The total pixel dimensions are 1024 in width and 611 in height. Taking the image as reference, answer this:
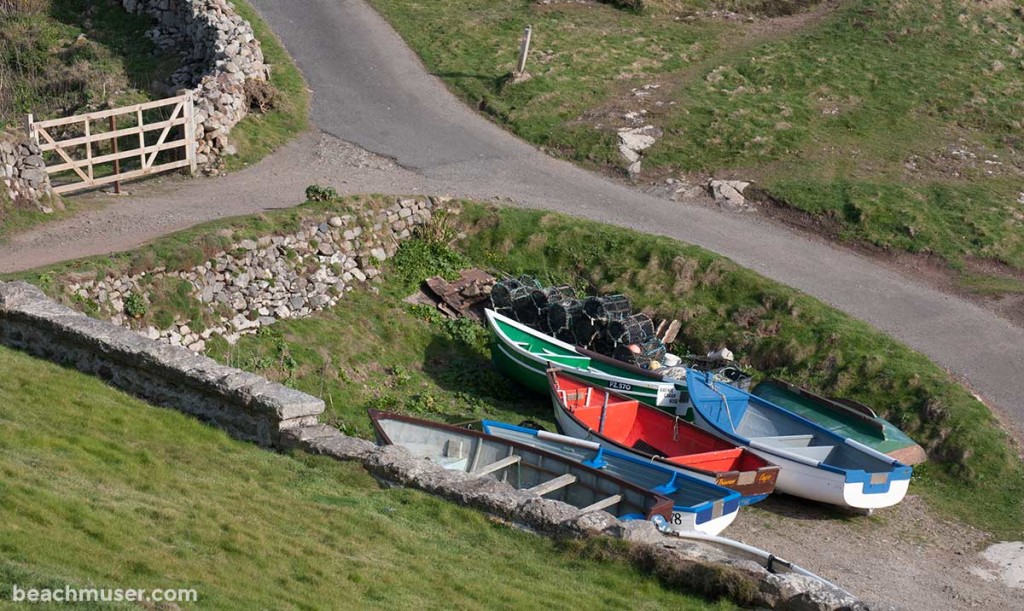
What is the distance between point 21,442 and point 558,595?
5776 millimetres

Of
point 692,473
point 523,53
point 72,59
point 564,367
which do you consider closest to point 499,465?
point 692,473

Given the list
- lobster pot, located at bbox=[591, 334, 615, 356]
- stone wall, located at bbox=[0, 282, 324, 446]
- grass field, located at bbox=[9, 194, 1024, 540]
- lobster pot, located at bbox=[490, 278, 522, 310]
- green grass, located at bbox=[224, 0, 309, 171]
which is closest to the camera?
stone wall, located at bbox=[0, 282, 324, 446]

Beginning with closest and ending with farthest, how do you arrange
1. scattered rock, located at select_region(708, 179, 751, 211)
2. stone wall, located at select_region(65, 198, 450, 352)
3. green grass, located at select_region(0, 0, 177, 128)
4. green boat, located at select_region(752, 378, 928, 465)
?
stone wall, located at select_region(65, 198, 450, 352)
green boat, located at select_region(752, 378, 928, 465)
scattered rock, located at select_region(708, 179, 751, 211)
green grass, located at select_region(0, 0, 177, 128)

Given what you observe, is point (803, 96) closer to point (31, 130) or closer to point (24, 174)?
point (31, 130)

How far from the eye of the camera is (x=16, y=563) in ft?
29.9

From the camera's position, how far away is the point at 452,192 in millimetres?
27562

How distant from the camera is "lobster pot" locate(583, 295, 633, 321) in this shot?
2403cm

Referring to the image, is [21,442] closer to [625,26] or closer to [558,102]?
[558,102]

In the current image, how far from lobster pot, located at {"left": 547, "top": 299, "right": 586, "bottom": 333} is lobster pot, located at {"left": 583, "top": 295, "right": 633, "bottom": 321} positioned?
8.0 inches

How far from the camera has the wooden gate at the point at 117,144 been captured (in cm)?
2395

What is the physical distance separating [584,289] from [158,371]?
12.1m

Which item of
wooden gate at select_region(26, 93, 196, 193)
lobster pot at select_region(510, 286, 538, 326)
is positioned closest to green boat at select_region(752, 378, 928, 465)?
lobster pot at select_region(510, 286, 538, 326)

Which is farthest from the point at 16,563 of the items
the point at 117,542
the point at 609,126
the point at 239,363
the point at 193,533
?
the point at 609,126

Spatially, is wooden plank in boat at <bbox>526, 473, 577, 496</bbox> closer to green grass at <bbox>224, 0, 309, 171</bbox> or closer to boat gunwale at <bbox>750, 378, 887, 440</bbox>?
boat gunwale at <bbox>750, 378, 887, 440</bbox>
